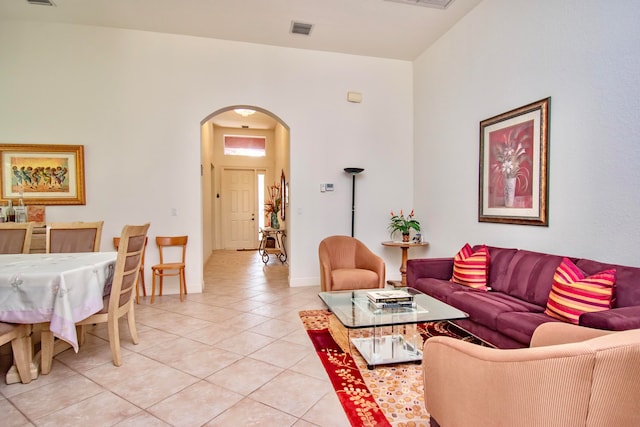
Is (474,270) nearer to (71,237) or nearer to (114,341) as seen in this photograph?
(114,341)

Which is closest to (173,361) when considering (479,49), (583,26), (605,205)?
(605,205)

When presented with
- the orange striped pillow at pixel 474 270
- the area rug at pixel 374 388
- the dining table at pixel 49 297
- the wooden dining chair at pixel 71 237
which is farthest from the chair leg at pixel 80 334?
the orange striped pillow at pixel 474 270

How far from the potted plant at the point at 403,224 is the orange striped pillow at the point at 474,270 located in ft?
4.62

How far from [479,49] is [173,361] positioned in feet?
14.5

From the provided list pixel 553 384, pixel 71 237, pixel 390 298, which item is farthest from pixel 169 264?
pixel 553 384

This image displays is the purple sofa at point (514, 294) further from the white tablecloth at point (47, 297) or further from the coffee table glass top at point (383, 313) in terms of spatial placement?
the white tablecloth at point (47, 297)

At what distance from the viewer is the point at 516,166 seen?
317 cm

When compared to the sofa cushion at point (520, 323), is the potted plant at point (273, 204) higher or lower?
higher

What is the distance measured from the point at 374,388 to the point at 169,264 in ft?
10.6

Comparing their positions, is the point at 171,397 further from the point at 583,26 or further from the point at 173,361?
the point at 583,26

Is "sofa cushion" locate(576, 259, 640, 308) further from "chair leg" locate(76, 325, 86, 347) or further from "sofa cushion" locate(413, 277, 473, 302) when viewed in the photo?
"chair leg" locate(76, 325, 86, 347)

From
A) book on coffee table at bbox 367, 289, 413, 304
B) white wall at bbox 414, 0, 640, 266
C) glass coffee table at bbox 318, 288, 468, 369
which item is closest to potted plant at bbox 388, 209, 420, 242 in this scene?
white wall at bbox 414, 0, 640, 266

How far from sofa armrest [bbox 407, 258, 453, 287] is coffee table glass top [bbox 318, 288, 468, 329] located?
663mm

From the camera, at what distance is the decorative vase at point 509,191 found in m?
3.20
